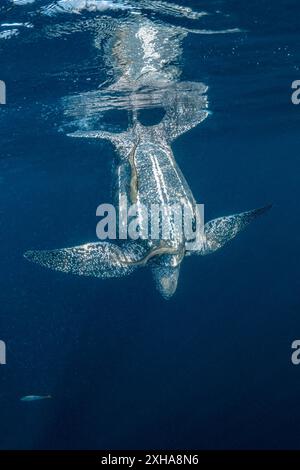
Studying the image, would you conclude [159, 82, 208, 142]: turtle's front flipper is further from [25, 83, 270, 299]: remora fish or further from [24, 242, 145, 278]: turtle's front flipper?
[24, 242, 145, 278]: turtle's front flipper

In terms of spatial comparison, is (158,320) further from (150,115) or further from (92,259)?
(92,259)

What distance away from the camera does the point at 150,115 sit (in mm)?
16234

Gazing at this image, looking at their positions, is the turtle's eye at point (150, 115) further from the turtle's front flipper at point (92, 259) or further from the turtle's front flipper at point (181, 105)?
the turtle's front flipper at point (92, 259)

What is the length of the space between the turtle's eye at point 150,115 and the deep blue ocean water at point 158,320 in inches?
30.5

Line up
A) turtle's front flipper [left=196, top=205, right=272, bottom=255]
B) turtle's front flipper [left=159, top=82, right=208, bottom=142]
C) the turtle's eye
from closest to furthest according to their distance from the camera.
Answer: turtle's front flipper [left=196, top=205, right=272, bottom=255]
turtle's front flipper [left=159, top=82, right=208, bottom=142]
the turtle's eye

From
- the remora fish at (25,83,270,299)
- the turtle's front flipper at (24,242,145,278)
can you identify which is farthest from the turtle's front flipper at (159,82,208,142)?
the turtle's front flipper at (24,242,145,278)

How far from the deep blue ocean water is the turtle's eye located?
0.77 metres

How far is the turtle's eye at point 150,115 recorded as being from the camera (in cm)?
1562

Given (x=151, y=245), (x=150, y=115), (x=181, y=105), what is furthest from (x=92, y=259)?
(x=150, y=115)

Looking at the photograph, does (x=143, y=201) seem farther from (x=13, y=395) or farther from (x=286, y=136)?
(x=286, y=136)

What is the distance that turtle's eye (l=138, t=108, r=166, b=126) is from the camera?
51.3 ft

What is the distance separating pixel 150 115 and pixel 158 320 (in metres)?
25.5

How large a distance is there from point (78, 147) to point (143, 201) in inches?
697

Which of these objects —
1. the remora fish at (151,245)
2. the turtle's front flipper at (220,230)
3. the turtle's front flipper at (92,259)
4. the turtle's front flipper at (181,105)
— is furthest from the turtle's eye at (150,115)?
the turtle's front flipper at (92,259)
